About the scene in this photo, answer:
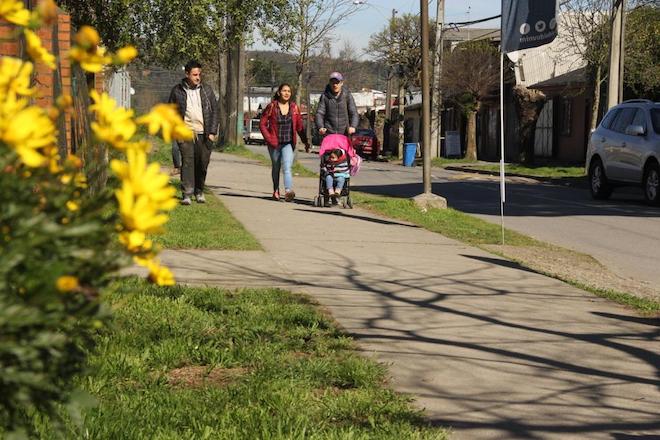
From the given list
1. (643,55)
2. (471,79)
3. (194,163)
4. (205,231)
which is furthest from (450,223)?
(471,79)

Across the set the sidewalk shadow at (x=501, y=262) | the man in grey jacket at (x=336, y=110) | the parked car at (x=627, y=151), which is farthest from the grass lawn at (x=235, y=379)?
the parked car at (x=627, y=151)

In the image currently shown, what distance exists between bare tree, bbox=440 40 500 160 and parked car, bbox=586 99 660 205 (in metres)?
27.1

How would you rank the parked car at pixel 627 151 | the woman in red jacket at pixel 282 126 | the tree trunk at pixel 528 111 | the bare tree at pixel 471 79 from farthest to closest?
the bare tree at pixel 471 79
the tree trunk at pixel 528 111
the parked car at pixel 627 151
the woman in red jacket at pixel 282 126

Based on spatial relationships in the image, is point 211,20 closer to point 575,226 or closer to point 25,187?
point 575,226

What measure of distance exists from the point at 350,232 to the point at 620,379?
6.79 m

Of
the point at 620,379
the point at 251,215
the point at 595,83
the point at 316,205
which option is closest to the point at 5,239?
the point at 620,379

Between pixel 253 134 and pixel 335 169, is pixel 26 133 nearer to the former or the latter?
pixel 335 169

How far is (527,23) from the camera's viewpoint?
1389 centimetres

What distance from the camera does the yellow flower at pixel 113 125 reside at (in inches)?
80.8

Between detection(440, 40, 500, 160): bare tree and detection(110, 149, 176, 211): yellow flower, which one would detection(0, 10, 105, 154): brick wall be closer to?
detection(110, 149, 176, 211): yellow flower

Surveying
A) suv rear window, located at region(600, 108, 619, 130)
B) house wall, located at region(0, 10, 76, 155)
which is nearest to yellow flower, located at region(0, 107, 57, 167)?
house wall, located at region(0, 10, 76, 155)

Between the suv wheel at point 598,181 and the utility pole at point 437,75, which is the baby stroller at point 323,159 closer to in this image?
the suv wheel at point 598,181

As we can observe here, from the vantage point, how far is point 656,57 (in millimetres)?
36688

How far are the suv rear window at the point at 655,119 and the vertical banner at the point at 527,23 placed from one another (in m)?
5.54
